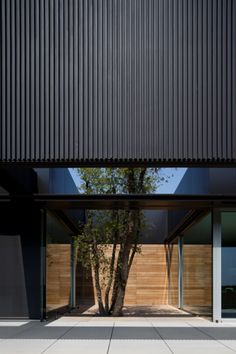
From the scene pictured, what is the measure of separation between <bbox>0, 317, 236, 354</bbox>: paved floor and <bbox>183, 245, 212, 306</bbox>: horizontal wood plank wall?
1.82 meters

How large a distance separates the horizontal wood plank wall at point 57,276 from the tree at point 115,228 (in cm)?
87

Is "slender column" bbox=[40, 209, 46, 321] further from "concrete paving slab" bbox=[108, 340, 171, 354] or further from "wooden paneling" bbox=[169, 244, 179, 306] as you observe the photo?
"wooden paneling" bbox=[169, 244, 179, 306]

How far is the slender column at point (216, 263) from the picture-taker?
16.8 metres

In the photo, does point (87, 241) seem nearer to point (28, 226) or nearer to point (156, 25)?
point (28, 226)

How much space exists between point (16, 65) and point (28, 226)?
673cm

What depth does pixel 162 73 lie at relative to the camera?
1085cm

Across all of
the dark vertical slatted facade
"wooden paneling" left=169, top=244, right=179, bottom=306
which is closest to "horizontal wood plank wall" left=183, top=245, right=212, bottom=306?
"wooden paneling" left=169, top=244, right=179, bottom=306

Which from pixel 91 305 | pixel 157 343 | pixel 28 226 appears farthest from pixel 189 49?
pixel 91 305

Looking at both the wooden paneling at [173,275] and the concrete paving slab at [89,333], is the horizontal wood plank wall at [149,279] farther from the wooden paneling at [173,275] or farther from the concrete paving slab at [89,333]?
the concrete paving slab at [89,333]

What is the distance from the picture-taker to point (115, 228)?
20641mm

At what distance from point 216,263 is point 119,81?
300 inches

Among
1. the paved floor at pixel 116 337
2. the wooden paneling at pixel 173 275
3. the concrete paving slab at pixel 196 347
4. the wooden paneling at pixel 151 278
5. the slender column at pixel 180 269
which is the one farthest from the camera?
the wooden paneling at pixel 173 275

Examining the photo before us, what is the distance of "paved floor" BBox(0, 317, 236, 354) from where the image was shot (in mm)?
11117

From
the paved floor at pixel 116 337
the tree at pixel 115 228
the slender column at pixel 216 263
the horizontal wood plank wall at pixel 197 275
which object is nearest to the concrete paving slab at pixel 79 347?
the paved floor at pixel 116 337
